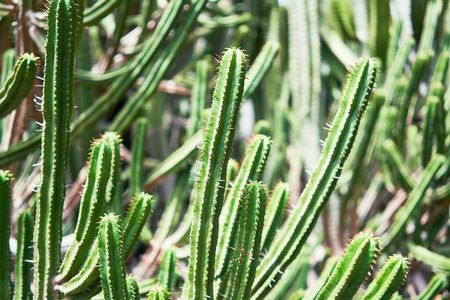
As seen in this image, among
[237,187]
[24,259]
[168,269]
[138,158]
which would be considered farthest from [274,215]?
[138,158]

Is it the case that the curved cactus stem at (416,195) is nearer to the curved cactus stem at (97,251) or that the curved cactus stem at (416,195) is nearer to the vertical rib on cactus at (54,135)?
the curved cactus stem at (97,251)

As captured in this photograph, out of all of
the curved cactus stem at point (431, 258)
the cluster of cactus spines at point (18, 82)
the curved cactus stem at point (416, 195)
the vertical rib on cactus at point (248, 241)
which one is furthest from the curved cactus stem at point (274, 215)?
the curved cactus stem at point (431, 258)

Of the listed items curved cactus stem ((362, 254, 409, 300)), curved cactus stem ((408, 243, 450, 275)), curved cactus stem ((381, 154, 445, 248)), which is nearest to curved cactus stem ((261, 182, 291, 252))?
curved cactus stem ((362, 254, 409, 300))

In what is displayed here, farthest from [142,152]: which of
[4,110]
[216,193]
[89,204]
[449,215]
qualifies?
[449,215]

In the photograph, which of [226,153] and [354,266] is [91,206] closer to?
[226,153]

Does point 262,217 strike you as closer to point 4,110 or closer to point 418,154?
point 4,110
